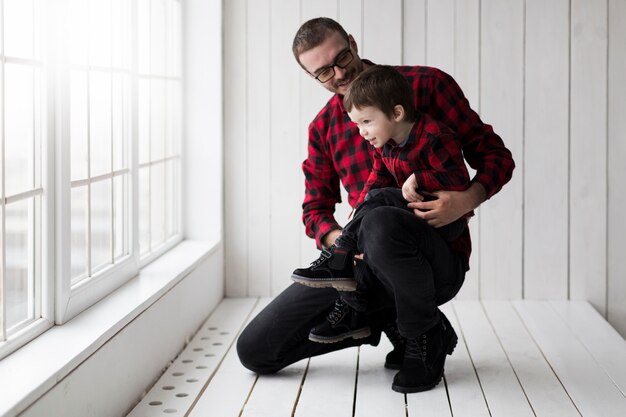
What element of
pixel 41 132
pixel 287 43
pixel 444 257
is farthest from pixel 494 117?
pixel 41 132

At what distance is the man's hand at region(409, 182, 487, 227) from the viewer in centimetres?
242

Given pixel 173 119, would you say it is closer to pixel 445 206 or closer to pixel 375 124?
pixel 375 124

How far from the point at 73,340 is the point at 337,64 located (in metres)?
1.09

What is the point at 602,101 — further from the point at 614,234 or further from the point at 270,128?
the point at 270,128

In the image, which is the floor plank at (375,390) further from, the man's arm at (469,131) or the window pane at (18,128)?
the window pane at (18,128)

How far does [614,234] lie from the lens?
12.7 feet

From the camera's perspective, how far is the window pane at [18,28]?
2037 millimetres

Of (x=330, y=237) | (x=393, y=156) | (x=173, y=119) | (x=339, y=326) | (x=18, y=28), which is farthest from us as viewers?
(x=173, y=119)

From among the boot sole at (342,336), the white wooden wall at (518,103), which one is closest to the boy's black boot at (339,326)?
the boot sole at (342,336)

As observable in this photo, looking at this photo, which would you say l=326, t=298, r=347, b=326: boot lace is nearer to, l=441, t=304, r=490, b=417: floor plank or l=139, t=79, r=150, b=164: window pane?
l=441, t=304, r=490, b=417: floor plank

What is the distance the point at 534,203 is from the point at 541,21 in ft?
2.69

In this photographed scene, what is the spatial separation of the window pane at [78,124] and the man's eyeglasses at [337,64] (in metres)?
0.70

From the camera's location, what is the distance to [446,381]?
2.66 meters

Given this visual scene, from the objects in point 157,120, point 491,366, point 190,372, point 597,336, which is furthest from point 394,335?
point 157,120
